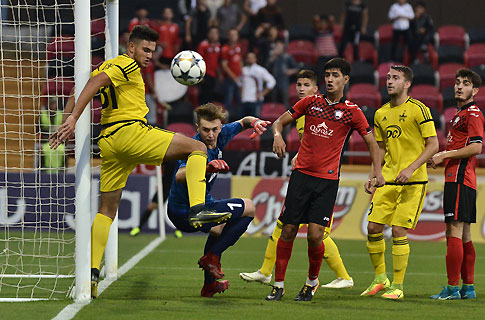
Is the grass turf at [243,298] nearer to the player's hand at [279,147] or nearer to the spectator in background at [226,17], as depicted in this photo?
the player's hand at [279,147]

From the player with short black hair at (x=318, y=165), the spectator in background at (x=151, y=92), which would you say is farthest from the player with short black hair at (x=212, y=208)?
the spectator in background at (x=151, y=92)

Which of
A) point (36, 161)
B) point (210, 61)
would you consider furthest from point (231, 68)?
point (36, 161)

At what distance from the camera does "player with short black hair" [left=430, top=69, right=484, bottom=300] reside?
7332mm

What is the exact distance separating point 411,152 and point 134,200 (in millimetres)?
7274

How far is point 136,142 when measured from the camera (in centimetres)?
657

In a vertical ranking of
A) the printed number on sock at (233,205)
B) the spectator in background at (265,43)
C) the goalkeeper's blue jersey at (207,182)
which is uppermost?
the spectator in background at (265,43)

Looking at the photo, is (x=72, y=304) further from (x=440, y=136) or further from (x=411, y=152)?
(x=440, y=136)

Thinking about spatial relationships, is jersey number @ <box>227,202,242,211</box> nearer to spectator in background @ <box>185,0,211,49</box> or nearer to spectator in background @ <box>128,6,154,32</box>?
spectator in background @ <box>128,6,154,32</box>

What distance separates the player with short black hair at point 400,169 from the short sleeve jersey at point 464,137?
0.96 feet

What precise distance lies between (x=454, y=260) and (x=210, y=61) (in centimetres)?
1094

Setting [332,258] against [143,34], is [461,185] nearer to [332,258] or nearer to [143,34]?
[332,258]

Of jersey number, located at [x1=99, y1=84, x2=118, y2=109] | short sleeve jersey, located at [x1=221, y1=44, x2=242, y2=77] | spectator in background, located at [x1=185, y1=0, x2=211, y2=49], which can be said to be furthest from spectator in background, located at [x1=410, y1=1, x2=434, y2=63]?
jersey number, located at [x1=99, y1=84, x2=118, y2=109]

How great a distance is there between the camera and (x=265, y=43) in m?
18.5

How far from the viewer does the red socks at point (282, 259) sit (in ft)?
22.4
